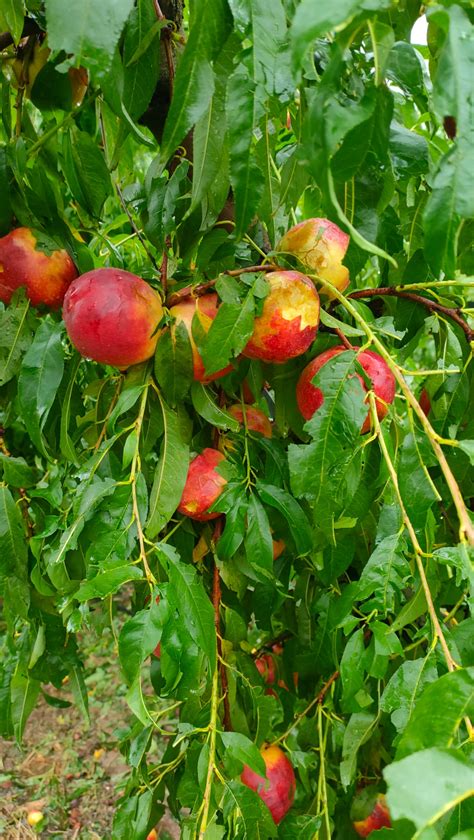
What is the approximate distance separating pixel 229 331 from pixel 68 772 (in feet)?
7.19

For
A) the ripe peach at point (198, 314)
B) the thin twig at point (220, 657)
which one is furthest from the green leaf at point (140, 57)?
the thin twig at point (220, 657)

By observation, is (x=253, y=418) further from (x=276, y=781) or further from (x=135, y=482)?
(x=276, y=781)

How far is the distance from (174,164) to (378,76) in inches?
21.9

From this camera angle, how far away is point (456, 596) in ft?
3.10

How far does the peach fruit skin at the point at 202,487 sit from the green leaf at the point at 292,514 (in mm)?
67

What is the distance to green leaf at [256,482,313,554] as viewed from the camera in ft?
2.56

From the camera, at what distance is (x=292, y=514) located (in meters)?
0.79

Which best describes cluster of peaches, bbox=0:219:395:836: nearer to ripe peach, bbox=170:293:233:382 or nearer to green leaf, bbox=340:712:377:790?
ripe peach, bbox=170:293:233:382

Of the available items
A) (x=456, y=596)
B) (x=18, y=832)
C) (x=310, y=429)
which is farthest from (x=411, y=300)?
(x=18, y=832)

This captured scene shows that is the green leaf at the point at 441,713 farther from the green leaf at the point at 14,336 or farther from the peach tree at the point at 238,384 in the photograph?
the green leaf at the point at 14,336

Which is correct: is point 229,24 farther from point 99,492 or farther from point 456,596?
point 456,596

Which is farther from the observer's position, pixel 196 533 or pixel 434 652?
pixel 196 533

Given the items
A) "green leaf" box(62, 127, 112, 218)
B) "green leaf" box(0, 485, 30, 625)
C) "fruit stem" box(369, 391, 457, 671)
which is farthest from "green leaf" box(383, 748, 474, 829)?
"green leaf" box(62, 127, 112, 218)

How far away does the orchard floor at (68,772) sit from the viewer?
6.85 ft
